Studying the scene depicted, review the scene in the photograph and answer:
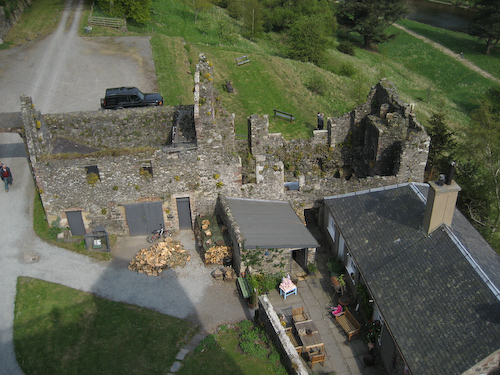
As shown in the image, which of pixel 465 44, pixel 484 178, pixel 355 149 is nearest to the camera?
pixel 355 149

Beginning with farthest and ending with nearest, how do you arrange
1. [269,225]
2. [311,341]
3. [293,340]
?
[269,225], [293,340], [311,341]

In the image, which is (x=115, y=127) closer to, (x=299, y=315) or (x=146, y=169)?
(x=146, y=169)

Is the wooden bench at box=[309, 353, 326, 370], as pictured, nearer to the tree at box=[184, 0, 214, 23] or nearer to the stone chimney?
the stone chimney

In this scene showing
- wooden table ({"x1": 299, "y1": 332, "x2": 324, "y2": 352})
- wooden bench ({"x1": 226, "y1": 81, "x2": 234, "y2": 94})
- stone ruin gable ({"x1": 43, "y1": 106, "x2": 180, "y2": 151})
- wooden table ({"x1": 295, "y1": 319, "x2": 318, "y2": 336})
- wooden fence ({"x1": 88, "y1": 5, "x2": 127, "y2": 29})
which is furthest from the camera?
wooden fence ({"x1": 88, "y1": 5, "x2": 127, "y2": 29})

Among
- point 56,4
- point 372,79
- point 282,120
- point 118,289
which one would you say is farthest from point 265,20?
point 118,289

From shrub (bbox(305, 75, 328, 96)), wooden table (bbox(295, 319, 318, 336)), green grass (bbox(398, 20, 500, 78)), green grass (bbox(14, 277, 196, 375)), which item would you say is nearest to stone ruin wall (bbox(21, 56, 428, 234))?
green grass (bbox(14, 277, 196, 375))

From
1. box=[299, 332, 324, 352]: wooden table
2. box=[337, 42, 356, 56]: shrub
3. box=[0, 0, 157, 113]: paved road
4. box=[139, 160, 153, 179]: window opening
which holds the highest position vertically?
box=[139, 160, 153, 179]: window opening

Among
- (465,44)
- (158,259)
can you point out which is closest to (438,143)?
(158,259)
